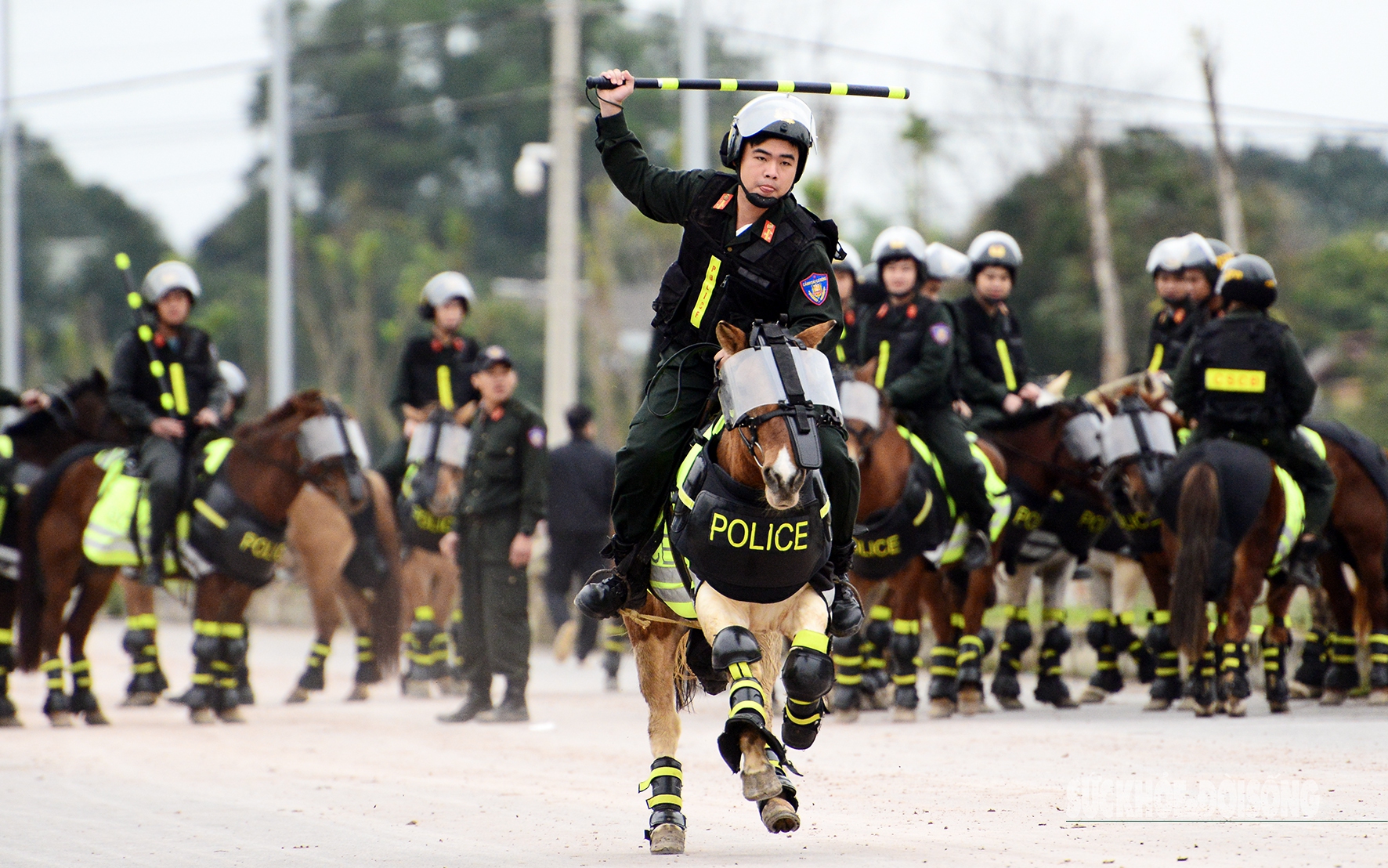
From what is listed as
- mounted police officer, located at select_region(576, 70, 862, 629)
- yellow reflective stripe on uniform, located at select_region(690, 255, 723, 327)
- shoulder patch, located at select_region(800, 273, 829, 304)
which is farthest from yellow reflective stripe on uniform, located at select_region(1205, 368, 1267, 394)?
yellow reflective stripe on uniform, located at select_region(690, 255, 723, 327)

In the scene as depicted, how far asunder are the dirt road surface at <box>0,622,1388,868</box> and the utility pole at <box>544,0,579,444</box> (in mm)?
12013

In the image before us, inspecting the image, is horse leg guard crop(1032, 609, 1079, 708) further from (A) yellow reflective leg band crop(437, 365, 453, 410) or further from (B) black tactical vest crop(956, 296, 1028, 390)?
(A) yellow reflective leg band crop(437, 365, 453, 410)

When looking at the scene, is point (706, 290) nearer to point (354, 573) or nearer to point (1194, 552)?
point (1194, 552)

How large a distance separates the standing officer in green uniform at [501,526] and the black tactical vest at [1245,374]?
5.04m

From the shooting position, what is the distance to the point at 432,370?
675 inches

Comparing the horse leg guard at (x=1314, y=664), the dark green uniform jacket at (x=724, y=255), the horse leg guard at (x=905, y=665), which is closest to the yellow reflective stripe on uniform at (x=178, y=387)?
the horse leg guard at (x=905, y=665)

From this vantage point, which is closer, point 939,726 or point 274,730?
point 939,726

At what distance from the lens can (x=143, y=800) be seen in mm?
9797

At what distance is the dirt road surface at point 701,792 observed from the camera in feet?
24.4

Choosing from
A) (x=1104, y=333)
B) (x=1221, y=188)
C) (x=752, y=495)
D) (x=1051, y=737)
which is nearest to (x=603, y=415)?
(x=1104, y=333)

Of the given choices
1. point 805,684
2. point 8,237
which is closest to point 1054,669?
point 805,684

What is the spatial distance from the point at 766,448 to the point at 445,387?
1052 centimetres

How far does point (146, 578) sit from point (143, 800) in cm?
465

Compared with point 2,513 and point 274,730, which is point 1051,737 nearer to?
point 274,730
